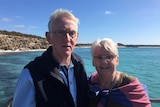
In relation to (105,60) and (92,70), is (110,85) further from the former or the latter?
(92,70)

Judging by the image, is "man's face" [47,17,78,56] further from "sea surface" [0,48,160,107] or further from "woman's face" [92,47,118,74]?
"sea surface" [0,48,160,107]

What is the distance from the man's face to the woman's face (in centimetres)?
42

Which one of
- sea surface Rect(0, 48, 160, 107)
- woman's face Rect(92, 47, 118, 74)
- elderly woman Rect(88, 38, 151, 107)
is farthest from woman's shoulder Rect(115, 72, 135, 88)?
sea surface Rect(0, 48, 160, 107)

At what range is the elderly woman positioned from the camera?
7.68ft

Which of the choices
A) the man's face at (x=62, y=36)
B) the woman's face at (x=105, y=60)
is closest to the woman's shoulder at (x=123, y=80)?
the woman's face at (x=105, y=60)

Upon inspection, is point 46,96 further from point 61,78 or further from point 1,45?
point 1,45

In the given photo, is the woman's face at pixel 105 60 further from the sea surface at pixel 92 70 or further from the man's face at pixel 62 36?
the sea surface at pixel 92 70

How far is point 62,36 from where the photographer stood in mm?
2117

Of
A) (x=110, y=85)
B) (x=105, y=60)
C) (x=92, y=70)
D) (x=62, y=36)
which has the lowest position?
(x=92, y=70)

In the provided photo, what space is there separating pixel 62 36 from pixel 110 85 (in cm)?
75

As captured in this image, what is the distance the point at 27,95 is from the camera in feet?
6.05

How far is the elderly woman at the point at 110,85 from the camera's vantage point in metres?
2.34

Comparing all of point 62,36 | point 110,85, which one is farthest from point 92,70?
point 62,36

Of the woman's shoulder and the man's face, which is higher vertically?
the man's face
